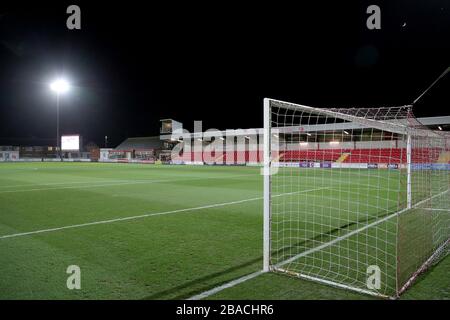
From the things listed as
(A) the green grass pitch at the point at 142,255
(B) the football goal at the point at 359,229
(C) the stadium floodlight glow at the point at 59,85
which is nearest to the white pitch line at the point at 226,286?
(A) the green grass pitch at the point at 142,255

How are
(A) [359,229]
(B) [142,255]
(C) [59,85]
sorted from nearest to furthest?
(B) [142,255]
(A) [359,229]
(C) [59,85]

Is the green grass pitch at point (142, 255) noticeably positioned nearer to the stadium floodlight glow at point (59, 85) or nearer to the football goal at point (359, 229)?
the football goal at point (359, 229)

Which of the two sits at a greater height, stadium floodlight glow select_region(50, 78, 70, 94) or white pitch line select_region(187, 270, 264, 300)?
stadium floodlight glow select_region(50, 78, 70, 94)

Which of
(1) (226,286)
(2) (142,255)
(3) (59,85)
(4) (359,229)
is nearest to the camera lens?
(1) (226,286)

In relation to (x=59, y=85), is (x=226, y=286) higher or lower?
lower

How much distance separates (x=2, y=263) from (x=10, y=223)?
10.1 ft

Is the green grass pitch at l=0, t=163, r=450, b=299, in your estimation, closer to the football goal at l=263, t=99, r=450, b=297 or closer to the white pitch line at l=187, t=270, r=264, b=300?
the white pitch line at l=187, t=270, r=264, b=300

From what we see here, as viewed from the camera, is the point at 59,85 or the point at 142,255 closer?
the point at 142,255

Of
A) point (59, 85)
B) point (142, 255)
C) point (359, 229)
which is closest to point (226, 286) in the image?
point (142, 255)

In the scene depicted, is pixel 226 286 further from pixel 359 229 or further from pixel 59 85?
pixel 59 85

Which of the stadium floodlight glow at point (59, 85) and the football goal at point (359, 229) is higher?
the stadium floodlight glow at point (59, 85)

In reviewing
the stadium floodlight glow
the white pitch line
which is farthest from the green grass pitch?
the stadium floodlight glow

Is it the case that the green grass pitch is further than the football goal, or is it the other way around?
the football goal
